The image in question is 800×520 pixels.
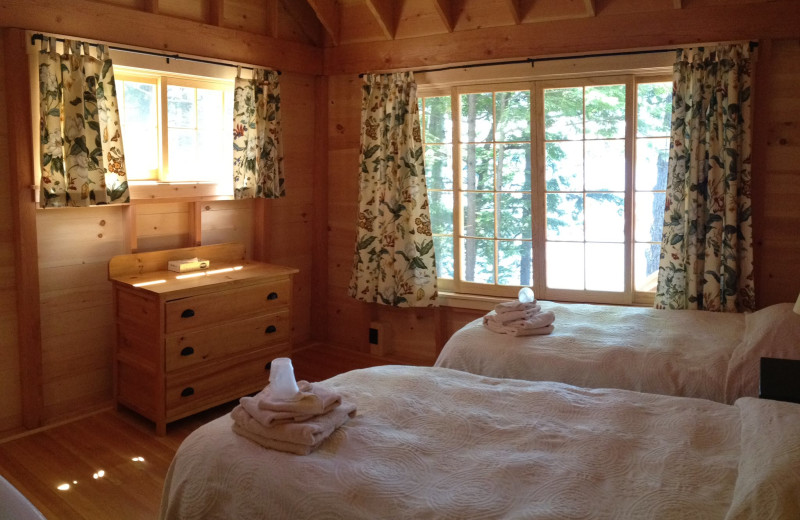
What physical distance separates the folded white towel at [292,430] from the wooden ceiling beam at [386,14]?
132 inches

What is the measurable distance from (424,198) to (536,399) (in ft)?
8.31

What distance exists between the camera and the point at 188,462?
6.87 feet

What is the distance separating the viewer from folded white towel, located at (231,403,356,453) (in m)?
2.04

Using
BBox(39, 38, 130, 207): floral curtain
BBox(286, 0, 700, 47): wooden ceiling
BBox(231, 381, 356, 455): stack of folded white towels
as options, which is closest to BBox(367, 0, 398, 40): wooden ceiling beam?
BBox(286, 0, 700, 47): wooden ceiling

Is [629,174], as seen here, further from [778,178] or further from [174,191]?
[174,191]

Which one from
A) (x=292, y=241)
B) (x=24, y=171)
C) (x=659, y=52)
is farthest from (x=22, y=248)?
(x=659, y=52)

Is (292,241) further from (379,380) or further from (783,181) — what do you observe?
(783,181)

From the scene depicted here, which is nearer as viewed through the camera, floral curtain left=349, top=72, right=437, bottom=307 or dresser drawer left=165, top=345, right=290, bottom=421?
dresser drawer left=165, top=345, right=290, bottom=421

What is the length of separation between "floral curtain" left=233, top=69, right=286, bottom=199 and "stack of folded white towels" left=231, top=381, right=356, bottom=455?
2691mm

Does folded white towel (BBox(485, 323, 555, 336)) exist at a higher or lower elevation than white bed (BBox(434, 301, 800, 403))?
higher

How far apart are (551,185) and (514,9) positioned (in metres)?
1.14

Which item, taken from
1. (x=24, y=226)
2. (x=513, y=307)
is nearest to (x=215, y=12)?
(x=24, y=226)

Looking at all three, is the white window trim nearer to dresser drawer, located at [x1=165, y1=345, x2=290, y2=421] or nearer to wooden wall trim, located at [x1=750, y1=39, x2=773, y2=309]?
wooden wall trim, located at [x1=750, y1=39, x2=773, y2=309]

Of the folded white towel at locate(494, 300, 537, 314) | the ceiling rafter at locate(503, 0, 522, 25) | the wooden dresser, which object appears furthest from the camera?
the ceiling rafter at locate(503, 0, 522, 25)
